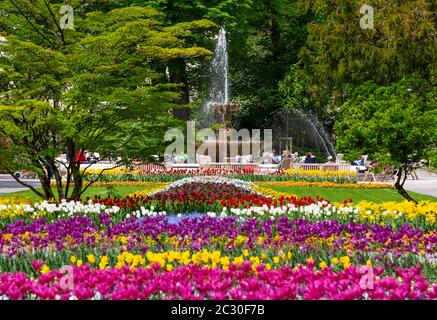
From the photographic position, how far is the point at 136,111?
12086 millimetres

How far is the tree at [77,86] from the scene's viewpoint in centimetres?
1158

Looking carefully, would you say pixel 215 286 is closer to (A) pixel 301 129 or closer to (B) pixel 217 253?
(B) pixel 217 253

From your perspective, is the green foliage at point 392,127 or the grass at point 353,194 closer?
the green foliage at point 392,127

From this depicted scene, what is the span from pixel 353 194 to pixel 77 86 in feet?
33.3

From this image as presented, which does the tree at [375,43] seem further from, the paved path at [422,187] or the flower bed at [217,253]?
the flower bed at [217,253]

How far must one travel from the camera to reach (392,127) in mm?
12680

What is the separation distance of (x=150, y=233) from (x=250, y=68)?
33.6 meters

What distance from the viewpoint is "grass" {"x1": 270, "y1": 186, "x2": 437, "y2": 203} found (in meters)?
17.5

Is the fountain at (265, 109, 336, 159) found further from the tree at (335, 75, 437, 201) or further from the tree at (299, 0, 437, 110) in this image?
the tree at (335, 75, 437, 201)

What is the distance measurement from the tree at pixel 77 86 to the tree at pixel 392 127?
12.3 ft

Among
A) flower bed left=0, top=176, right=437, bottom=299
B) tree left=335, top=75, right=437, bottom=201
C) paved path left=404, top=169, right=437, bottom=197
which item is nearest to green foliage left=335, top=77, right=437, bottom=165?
tree left=335, top=75, right=437, bottom=201

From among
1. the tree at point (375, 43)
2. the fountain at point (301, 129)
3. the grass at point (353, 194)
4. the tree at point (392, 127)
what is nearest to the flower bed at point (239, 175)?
the grass at point (353, 194)

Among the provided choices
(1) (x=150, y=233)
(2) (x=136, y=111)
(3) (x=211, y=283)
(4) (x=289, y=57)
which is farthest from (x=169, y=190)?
(4) (x=289, y=57)

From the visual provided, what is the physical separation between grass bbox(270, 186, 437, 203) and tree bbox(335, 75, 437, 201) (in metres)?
3.78
